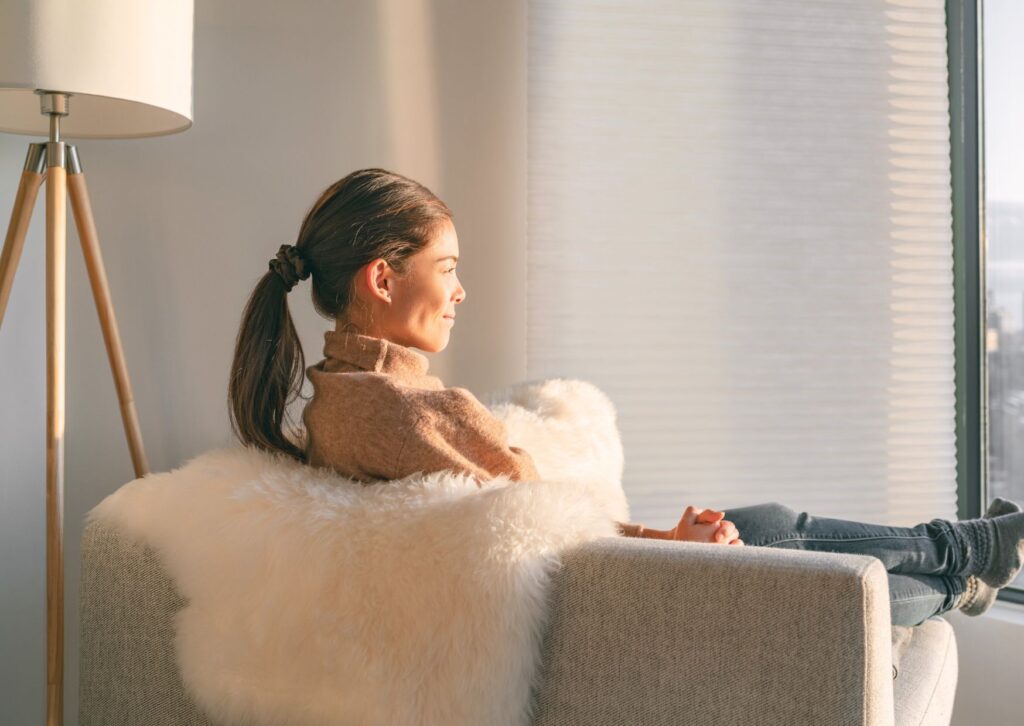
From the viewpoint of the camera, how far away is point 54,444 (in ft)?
4.92

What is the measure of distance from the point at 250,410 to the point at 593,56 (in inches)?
53.7

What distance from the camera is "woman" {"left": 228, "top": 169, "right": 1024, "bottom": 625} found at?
1.19 metres

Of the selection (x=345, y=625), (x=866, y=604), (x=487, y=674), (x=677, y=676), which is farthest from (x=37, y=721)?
(x=866, y=604)

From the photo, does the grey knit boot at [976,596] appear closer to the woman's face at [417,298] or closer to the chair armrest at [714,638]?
the chair armrest at [714,638]

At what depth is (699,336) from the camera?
235 cm

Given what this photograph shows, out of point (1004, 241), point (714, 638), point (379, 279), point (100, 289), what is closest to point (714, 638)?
point (714, 638)

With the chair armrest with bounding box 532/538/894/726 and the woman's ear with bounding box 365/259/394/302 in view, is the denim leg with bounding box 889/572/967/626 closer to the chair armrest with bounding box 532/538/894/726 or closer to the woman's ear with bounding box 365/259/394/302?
the chair armrest with bounding box 532/538/894/726

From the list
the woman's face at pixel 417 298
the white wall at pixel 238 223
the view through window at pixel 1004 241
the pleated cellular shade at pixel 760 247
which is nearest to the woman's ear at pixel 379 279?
the woman's face at pixel 417 298

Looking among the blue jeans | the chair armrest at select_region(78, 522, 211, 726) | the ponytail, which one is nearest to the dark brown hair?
the ponytail

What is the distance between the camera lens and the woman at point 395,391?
119 centimetres

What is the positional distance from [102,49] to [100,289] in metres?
0.41

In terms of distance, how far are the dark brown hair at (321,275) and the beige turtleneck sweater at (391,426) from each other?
0.34ft

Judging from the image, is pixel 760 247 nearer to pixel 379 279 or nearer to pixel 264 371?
pixel 379 279

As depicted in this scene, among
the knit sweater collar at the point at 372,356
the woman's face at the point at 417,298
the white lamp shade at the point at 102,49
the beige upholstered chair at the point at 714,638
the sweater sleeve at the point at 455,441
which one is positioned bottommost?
the beige upholstered chair at the point at 714,638
